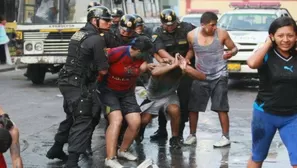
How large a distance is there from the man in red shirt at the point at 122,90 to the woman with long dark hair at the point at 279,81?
1924mm

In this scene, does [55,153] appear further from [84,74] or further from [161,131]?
[161,131]

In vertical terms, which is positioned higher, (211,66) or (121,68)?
(121,68)

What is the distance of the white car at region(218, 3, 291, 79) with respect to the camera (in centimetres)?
1545

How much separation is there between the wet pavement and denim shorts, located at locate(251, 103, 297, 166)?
1538mm

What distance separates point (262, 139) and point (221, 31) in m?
3.03

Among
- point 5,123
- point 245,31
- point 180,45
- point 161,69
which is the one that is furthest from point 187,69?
point 245,31

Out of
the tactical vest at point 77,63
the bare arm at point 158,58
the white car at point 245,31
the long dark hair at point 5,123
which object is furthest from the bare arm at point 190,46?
the white car at point 245,31

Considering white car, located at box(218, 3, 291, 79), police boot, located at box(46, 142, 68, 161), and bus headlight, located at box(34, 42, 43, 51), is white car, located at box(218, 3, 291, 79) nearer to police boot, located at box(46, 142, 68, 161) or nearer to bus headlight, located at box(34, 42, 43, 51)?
bus headlight, located at box(34, 42, 43, 51)

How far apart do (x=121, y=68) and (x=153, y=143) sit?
5.97 feet

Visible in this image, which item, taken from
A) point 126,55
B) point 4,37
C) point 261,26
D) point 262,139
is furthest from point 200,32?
point 4,37

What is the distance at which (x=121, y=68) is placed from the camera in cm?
743

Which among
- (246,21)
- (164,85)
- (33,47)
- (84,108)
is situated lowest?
(33,47)

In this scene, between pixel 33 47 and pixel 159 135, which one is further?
pixel 33 47

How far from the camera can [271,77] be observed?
569 centimetres
